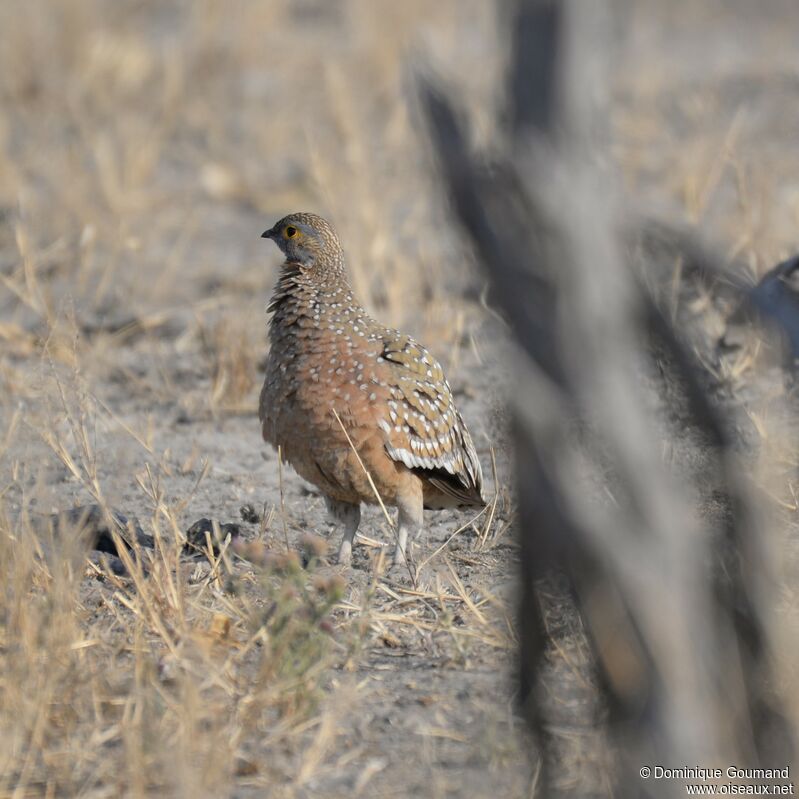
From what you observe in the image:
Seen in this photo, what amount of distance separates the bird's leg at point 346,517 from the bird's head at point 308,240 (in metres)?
0.97

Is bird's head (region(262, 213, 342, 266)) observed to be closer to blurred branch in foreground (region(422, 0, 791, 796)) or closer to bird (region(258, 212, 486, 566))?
bird (region(258, 212, 486, 566))

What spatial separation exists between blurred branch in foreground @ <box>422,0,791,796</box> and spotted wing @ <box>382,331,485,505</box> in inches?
87.7

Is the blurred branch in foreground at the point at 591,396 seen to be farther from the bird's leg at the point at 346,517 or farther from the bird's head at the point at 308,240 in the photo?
the bird's head at the point at 308,240

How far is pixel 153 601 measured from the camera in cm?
421

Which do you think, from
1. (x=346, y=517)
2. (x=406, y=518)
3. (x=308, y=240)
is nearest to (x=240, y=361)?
(x=308, y=240)

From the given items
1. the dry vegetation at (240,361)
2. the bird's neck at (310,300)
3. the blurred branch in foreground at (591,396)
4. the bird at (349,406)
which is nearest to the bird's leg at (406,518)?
the bird at (349,406)

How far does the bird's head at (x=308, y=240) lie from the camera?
553 cm

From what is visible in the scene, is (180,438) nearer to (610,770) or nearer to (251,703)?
(251,703)

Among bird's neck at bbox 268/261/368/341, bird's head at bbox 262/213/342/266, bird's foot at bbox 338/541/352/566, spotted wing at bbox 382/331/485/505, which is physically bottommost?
bird's foot at bbox 338/541/352/566

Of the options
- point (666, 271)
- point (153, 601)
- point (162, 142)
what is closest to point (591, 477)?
point (153, 601)

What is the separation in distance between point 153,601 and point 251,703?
73 centimetres

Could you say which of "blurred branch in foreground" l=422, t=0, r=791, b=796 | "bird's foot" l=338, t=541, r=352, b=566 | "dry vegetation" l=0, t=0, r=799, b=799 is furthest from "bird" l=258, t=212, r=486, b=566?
"blurred branch in foreground" l=422, t=0, r=791, b=796

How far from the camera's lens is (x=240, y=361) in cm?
712

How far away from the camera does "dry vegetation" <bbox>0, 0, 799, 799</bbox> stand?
362cm
